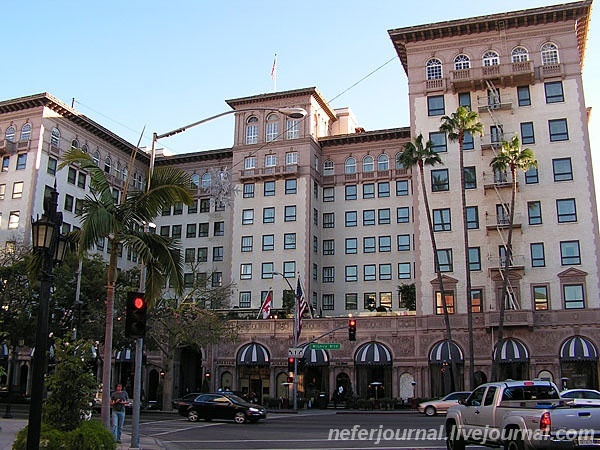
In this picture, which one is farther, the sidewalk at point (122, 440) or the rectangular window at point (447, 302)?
the rectangular window at point (447, 302)

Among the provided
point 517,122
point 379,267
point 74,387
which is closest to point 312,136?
point 379,267

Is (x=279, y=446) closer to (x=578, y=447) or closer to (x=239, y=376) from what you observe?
(x=578, y=447)

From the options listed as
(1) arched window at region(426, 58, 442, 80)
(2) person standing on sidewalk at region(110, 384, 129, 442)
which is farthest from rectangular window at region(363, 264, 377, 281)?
(2) person standing on sidewalk at region(110, 384, 129, 442)

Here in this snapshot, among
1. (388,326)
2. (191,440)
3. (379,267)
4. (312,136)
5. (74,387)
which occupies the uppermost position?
(312,136)

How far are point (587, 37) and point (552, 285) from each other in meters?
23.7

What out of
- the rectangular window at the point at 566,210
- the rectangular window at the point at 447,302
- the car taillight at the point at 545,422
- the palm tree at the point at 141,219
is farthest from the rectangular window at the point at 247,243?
the car taillight at the point at 545,422

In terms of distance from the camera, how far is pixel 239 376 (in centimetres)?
5750

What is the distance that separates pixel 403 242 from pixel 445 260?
1188cm

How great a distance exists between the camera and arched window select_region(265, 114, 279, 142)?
67.7 meters

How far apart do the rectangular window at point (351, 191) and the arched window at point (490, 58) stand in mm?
18855

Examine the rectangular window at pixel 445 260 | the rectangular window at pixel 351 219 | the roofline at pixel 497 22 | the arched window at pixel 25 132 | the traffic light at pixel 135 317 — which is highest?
the roofline at pixel 497 22

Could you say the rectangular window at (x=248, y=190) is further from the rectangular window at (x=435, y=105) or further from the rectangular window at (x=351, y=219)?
the rectangular window at (x=435, y=105)

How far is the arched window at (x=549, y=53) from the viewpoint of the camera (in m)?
54.3

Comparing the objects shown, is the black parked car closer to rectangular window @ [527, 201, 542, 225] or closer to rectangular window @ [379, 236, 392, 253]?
rectangular window @ [527, 201, 542, 225]
